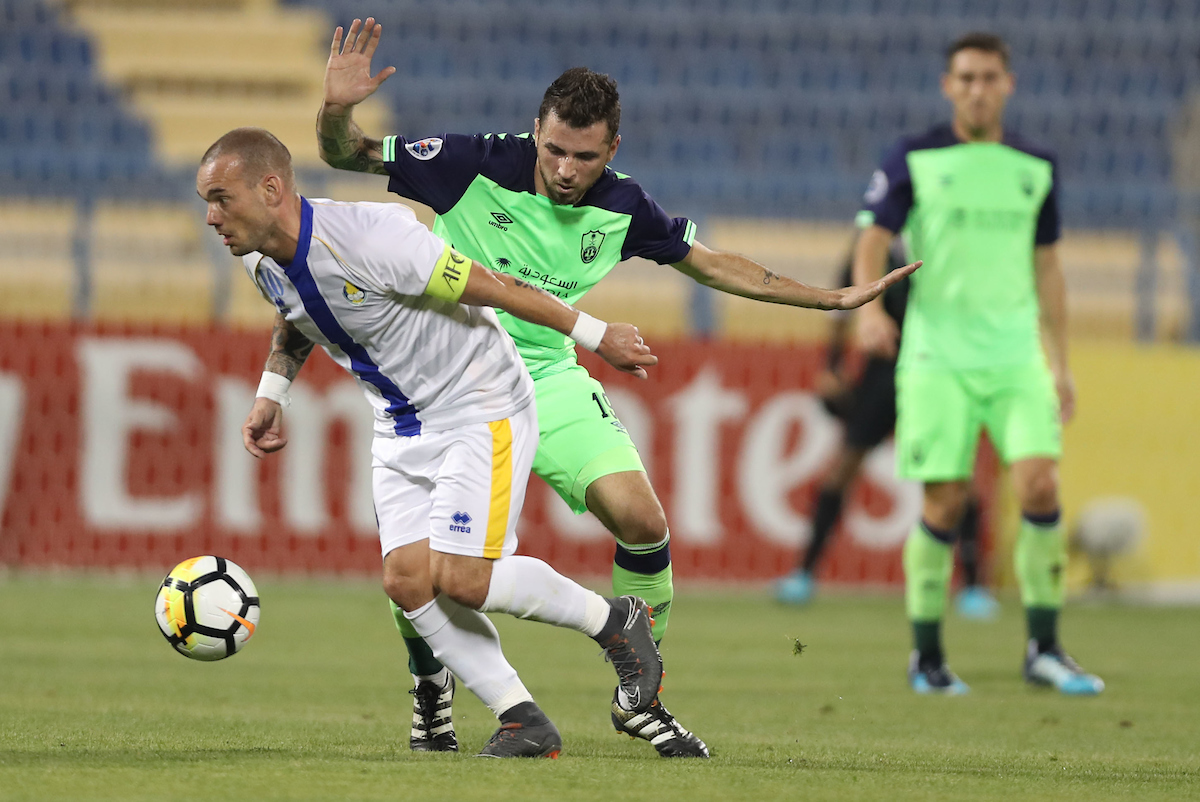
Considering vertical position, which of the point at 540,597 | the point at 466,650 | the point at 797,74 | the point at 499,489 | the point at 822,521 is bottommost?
the point at 822,521

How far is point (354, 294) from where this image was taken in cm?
389

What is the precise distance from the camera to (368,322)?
394 centimetres

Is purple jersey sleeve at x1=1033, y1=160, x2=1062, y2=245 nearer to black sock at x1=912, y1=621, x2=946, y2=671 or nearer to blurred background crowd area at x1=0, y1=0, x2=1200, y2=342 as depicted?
black sock at x1=912, y1=621, x2=946, y2=671

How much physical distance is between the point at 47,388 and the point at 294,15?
235 inches

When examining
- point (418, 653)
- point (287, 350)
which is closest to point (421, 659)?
point (418, 653)

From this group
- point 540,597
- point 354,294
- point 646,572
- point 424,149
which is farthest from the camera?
point 646,572

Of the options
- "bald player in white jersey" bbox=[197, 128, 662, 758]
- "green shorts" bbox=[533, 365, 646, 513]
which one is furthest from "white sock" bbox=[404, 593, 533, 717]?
"green shorts" bbox=[533, 365, 646, 513]

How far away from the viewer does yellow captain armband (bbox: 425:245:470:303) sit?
12.6ft

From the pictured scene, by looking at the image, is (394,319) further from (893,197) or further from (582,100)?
(893,197)

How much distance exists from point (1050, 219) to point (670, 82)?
27.2 feet

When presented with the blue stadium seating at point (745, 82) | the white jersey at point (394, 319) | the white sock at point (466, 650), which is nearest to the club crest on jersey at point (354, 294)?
the white jersey at point (394, 319)

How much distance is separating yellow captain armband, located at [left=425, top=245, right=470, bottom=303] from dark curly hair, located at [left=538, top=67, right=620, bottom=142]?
61 cm

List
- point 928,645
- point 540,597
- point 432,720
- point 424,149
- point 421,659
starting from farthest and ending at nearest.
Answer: point 928,645
point 424,149
point 421,659
point 432,720
point 540,597

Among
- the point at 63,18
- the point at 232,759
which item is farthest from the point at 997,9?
the point at 232,759
